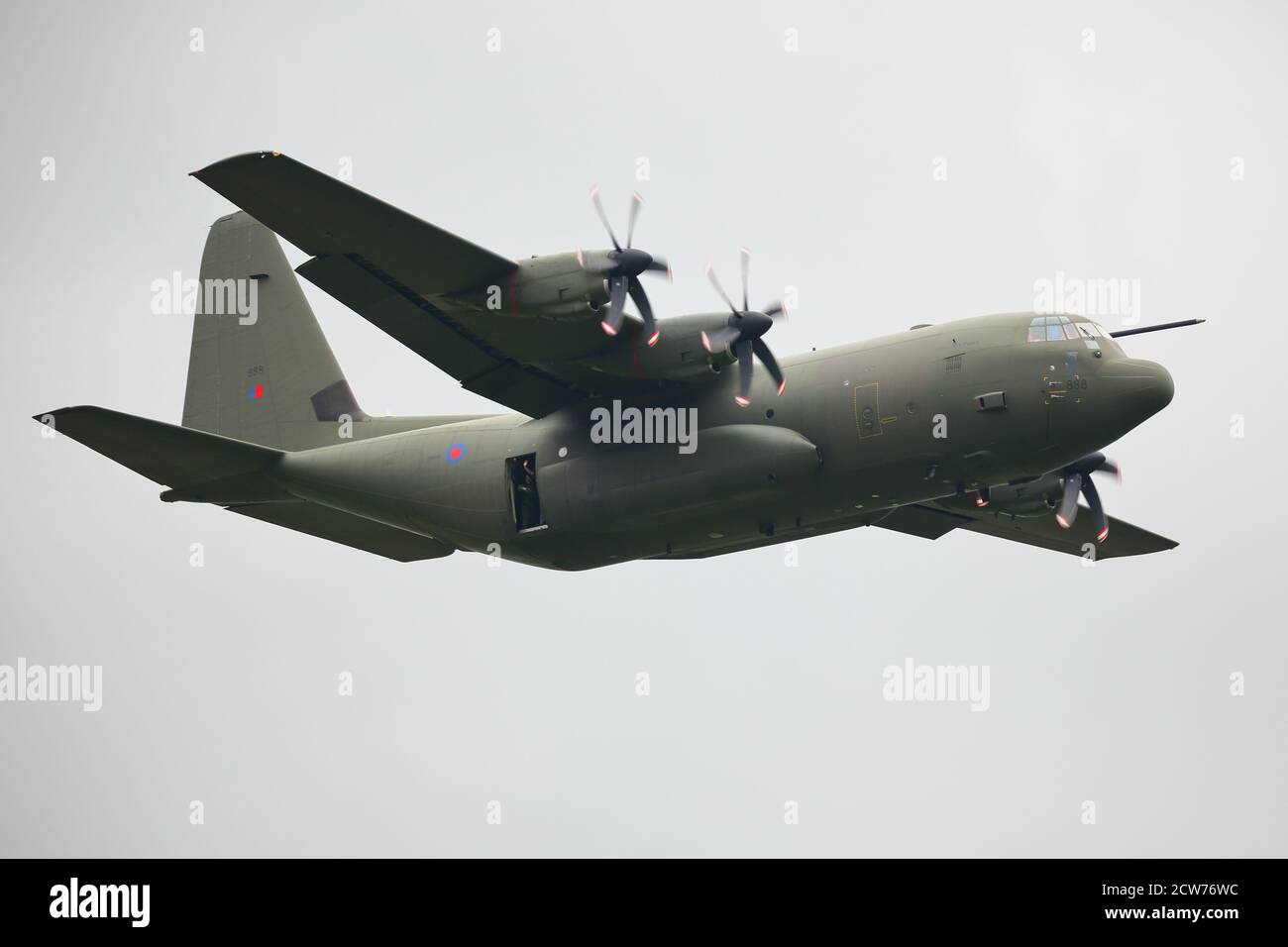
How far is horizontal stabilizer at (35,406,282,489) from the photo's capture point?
27.8m

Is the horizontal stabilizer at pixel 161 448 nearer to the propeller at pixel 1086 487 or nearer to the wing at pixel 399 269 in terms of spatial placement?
the wing at pixel 399 269

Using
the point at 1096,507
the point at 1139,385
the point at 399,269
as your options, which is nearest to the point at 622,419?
the point at 399,269

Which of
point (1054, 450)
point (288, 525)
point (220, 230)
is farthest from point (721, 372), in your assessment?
point (220, 230)

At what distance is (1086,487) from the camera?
3152cm

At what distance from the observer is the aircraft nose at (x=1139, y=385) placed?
85.9ft

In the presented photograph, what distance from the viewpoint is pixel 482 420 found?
30891 mm

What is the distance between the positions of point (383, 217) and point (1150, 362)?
13.1 metres

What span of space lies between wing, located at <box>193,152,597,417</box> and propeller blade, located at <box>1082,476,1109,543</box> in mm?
10551

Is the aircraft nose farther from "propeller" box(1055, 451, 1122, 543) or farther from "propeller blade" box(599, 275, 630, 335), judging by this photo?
"propeller blade" box(599, 275, 630, 335)

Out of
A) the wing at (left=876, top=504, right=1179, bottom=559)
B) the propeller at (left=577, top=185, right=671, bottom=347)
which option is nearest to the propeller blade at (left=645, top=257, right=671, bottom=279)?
the propeller at (left=577, top=185, right=671, bottom=347)

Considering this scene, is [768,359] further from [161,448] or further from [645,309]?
[161,448]

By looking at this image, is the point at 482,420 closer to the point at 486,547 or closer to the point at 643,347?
the point at 486,547

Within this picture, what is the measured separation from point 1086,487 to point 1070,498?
655 millimetres

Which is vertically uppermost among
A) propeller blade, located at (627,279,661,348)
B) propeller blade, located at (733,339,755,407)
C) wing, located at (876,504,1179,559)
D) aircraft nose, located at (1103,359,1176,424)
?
propeller blade, located at (627,279,661,348)
